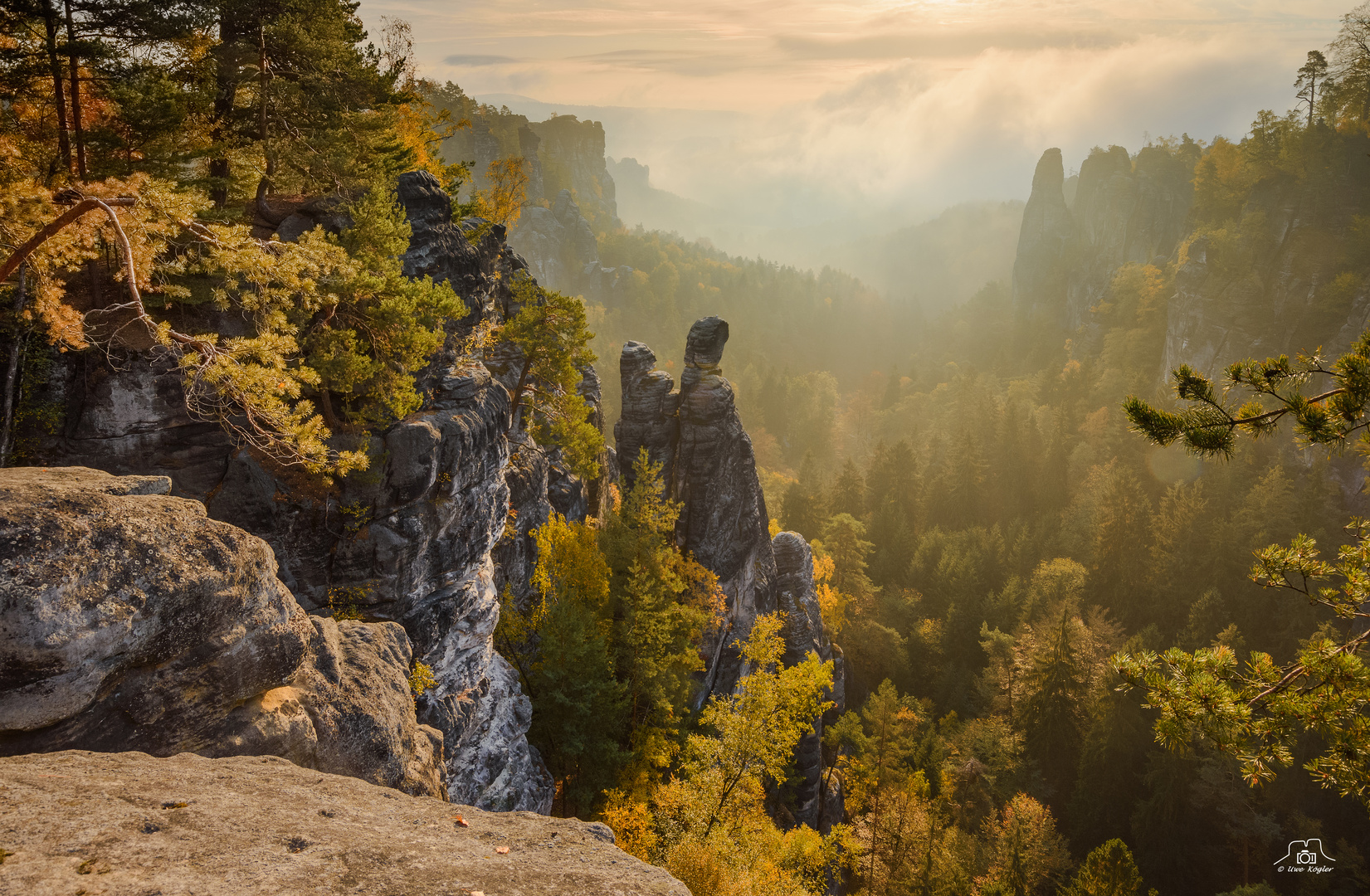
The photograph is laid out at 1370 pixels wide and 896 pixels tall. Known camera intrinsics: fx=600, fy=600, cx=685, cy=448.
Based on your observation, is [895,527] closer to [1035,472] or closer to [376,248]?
[1035,472]

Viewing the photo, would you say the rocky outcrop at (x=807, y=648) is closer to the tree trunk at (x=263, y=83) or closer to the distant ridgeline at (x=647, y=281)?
the tree trunk at (x=263, y=83)

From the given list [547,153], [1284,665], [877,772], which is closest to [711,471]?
[877,772]

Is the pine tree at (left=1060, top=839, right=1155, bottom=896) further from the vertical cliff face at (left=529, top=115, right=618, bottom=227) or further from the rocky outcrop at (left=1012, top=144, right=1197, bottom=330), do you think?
the vertical cliff face at (left=529, top=115, right=618, bottom=227)

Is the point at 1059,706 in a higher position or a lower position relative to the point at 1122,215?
→ lower

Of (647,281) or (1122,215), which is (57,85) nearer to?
(647,281)

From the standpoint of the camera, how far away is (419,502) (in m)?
14.5

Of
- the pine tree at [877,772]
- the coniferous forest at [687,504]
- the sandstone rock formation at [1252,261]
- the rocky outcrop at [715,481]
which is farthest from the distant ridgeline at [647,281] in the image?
the pine tree at [877,772]

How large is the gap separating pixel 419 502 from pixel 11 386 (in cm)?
705

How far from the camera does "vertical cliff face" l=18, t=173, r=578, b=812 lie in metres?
11.5

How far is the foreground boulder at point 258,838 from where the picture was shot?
4.11 meters

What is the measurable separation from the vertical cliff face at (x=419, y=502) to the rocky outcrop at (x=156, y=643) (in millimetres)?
4374

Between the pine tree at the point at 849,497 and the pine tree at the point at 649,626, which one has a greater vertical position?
the pine tree at the point at 649,626

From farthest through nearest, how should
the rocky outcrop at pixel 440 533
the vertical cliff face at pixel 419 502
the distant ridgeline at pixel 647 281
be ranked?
1. the distant ridgeline at pixel 647 281
2. the rocky outcrop at pixel 440 533
3. the vertical cliff face at pixel 419 502

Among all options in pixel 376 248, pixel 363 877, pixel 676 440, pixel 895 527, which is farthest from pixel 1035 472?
pixel 363 877
